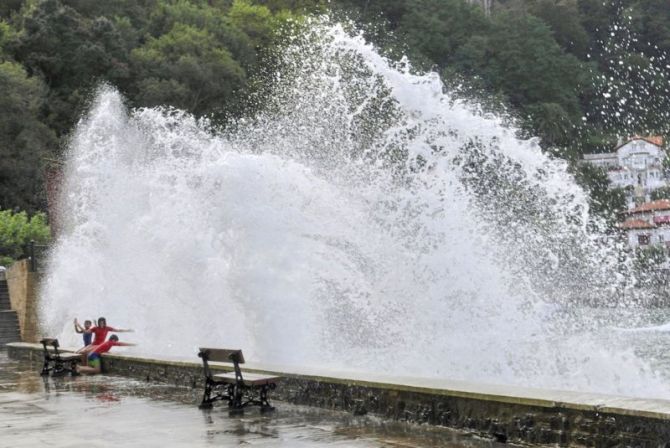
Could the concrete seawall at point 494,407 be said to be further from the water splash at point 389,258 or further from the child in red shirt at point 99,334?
the child in red shirt at point 99,334

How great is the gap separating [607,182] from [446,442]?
211 ft

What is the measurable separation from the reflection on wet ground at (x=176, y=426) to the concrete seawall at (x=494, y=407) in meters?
0.15

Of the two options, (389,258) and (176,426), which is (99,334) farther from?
(176,426)

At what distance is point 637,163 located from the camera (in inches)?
3846

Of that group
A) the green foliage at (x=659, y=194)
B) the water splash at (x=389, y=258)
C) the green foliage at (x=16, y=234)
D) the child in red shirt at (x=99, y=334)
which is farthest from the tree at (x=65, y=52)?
the green foliage at (x=659, y=194)

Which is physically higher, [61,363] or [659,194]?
[659,194]

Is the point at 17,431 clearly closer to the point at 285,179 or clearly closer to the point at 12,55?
the point at 285,179

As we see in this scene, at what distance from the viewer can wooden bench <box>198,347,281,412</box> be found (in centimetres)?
930

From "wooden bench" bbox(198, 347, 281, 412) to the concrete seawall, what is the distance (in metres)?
0.29

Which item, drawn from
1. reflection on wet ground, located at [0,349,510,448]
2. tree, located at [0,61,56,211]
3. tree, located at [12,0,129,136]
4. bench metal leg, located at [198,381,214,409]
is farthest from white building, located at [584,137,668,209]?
bench metal leg, located at [198,381,214,409]

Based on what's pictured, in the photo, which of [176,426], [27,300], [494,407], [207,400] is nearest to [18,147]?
[27,300]

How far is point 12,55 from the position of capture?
193 ft

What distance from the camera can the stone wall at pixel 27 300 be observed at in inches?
1015

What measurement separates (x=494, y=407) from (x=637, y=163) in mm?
95420
